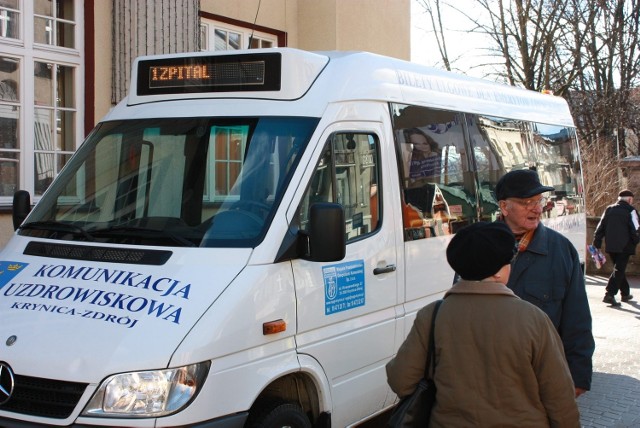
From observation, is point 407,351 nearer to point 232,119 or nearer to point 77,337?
point 77,337

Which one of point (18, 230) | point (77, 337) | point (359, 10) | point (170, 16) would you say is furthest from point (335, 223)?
point (359, 10)

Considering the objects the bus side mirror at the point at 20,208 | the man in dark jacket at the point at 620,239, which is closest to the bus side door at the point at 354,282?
the bus side mirror at the point at 20,208

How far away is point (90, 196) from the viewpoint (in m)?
5.05

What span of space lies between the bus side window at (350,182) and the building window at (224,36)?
7548 millimetres

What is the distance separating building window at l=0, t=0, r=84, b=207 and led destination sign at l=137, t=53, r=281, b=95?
4689 mm

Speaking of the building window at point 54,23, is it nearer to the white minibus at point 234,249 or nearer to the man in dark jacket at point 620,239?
the white minibus at point 234,249

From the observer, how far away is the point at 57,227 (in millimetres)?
Result: 4820

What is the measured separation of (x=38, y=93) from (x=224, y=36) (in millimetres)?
3755

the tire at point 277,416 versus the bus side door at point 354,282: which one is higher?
the bus side door at point 354,282

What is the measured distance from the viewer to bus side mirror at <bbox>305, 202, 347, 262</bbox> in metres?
4.18

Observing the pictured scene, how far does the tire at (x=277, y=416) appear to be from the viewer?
4.12m

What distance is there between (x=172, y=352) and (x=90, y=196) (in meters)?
1.75

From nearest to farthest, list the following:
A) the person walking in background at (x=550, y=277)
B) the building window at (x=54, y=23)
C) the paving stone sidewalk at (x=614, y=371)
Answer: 1. the person walking in background at (x=550, y=277)
2. the paving stone sidewalk at (x=614, y=371)
3. the building window at (x=54, y=23)

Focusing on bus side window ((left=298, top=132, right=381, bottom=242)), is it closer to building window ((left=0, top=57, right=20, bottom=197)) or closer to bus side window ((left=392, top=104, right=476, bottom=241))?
bus side window ((left=392, top=104, right=476, bottom=241))
